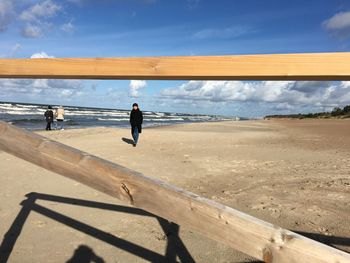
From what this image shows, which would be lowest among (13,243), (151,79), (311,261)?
(13,243)

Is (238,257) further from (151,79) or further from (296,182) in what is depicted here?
(296,182)

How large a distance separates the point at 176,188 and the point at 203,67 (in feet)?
2.08

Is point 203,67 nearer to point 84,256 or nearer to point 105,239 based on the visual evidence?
point 84,256

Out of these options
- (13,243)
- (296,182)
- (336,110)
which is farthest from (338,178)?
(336,110)

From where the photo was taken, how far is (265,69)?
1.88 meters

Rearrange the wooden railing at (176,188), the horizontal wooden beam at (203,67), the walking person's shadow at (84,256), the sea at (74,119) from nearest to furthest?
the wooden railing at (176,188)
the horizontal wooden beam at (203,67)
the walking person's shadow at (84,256)
the sea at (74,119)

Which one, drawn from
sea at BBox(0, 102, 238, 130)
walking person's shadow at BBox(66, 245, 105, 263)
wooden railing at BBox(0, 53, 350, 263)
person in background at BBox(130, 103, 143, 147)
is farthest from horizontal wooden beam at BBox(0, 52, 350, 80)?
sea at BBox(0, 102, 238, 130)

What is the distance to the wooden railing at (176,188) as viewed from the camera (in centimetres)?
163

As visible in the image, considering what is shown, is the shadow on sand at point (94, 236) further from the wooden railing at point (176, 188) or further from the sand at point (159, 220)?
the wooden railing at point (176, 188)

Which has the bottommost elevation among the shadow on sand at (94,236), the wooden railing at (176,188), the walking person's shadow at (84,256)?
the walking person's shadow at (84,256)

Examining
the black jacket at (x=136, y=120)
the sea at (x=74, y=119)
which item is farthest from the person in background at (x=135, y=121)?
the sea at (x=74, y=119)

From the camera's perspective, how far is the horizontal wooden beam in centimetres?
180

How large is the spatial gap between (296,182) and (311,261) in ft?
24.1

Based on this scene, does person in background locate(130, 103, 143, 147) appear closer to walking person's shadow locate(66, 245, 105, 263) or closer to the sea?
walking person's shadow locate(66, 245, 105, 263)
